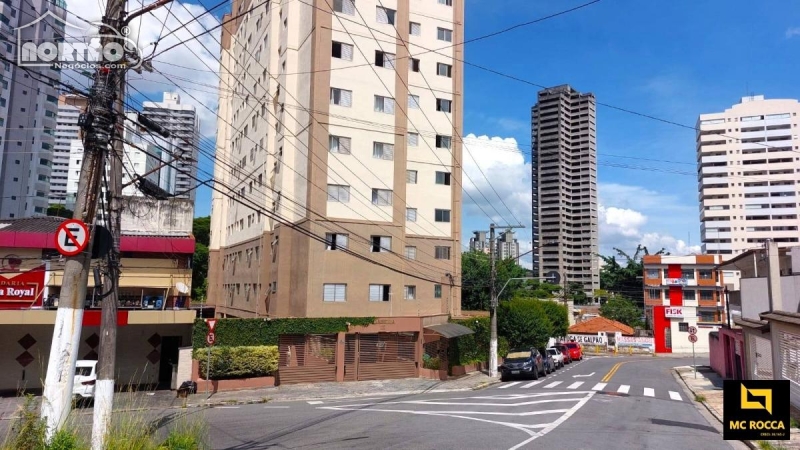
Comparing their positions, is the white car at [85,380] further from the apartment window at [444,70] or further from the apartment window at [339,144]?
the apartment window at [444,70]

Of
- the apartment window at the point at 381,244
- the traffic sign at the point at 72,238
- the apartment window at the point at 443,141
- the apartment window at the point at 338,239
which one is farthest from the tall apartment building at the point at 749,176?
the traffic sign at the point at 72,238

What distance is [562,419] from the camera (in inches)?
631

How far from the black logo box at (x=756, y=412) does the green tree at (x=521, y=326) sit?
31717mm

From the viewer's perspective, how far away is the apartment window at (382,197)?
33375 millimetres

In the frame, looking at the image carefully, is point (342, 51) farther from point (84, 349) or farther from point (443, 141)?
point (84, 349)

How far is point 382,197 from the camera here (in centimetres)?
3369

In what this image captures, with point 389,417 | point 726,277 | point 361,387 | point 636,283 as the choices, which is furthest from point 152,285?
point 636,283

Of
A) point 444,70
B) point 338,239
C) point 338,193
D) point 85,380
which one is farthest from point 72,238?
point 444,70

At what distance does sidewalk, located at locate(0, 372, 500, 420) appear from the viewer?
20264mm

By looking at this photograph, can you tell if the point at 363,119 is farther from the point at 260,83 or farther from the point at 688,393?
the point at 688,393

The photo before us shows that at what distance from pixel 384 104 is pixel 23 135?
66392 mm

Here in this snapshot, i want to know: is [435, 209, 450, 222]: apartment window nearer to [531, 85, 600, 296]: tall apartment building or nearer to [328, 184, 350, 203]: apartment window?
[328, 184, 350, 203]: apartment window

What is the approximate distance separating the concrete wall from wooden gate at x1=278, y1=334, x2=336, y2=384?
190 inches

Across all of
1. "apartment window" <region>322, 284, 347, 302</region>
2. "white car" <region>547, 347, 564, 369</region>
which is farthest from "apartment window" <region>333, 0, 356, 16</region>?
"white car" <region>547, 347, 564, 369</region>
